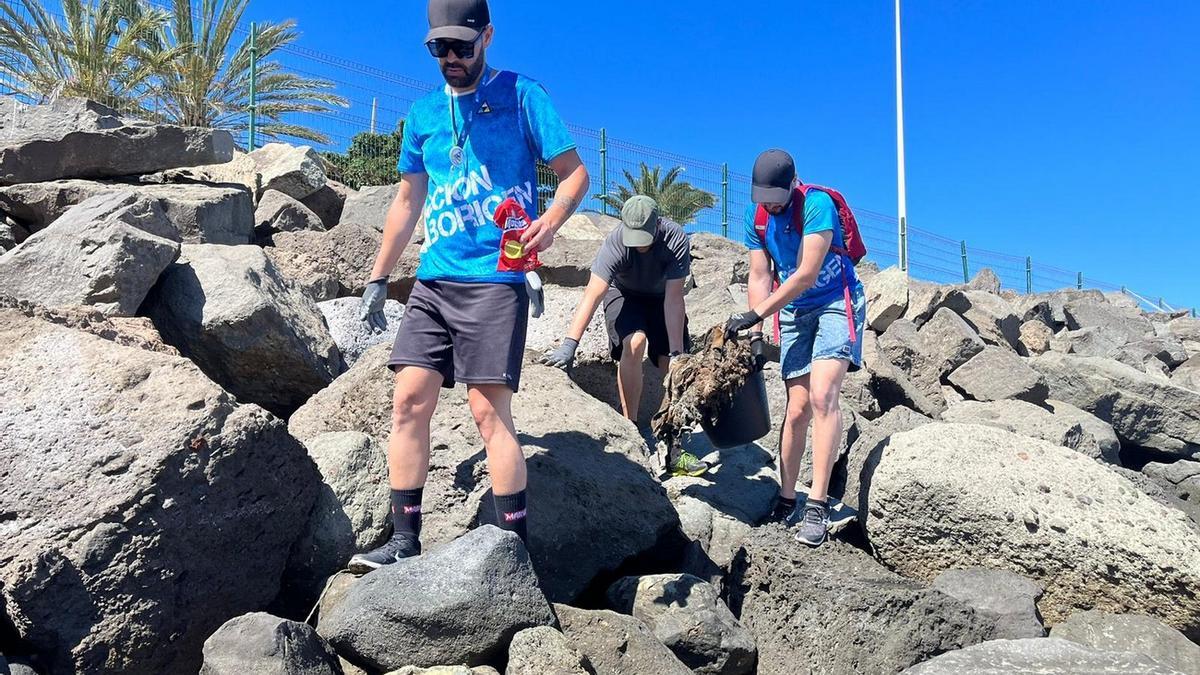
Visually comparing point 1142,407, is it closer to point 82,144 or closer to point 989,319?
point 989,319

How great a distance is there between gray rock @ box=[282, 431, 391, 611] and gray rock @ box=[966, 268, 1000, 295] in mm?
15030

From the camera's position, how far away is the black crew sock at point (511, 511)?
3.04 metres

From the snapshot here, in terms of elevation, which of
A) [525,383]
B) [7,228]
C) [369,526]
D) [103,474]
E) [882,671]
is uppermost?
[7,228]

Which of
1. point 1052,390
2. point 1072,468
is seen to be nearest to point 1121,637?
point 1072,468

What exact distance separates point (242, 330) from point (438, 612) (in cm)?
236

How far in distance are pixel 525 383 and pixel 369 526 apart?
1.12 meters

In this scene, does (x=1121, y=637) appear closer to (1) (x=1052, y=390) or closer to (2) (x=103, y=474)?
(2) (x=103, y=474)

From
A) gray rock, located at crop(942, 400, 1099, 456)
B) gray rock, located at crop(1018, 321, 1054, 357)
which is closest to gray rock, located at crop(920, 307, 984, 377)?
gray rock, located at crop(942, 400, 1099, 456)

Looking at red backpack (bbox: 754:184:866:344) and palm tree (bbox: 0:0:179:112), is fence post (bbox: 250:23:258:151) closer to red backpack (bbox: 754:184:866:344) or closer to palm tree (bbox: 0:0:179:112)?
palm tree (bbox: 0:0:179:112)

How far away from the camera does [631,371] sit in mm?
5285

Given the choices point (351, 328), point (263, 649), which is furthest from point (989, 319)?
point (263, 649)

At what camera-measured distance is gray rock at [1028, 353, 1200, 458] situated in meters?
8.20

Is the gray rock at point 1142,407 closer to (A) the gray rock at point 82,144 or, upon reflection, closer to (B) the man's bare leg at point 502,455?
(B) the man's bare leg at point 502,455

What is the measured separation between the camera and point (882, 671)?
308cm
